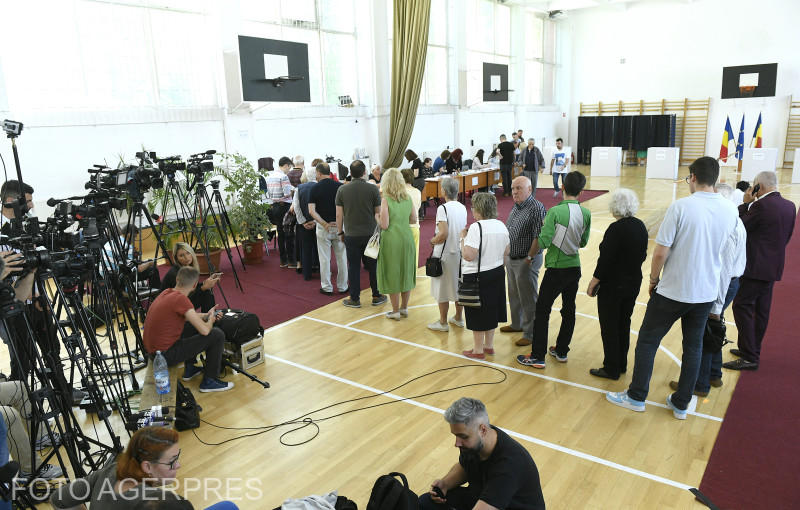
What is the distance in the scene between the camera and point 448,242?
187 inches

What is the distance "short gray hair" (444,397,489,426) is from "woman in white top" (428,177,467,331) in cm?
258

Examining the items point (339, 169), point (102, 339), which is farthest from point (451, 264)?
point (339, 169)

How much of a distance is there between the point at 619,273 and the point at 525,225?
845mm

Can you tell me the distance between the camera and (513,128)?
18547 millimetres

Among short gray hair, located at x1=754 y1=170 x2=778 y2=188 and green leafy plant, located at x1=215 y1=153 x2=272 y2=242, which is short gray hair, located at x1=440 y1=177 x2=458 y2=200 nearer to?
short gray hair, located at x1=754 y1=170 x2=778 y2=188

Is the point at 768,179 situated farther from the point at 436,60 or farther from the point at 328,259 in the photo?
the point at 436,60

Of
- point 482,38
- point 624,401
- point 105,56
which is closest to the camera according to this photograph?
point 624,401

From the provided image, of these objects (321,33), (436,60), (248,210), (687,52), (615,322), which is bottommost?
(615,322)

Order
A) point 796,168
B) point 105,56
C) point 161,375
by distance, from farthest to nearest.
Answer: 1. point 796,168
2. point 105,56
3. point 161,375

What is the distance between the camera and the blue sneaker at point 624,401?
359cm

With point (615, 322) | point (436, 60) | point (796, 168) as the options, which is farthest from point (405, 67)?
point (796, 168)

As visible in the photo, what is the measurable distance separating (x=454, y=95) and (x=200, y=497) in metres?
14.0

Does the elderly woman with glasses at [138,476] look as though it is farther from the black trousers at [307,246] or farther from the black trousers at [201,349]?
the black trousers at [307,246]

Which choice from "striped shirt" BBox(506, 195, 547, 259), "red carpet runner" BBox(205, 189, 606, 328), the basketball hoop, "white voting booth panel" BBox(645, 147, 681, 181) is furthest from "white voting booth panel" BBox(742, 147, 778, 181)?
"striped shirt" BBox(506, 195, 547, 259)
